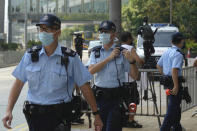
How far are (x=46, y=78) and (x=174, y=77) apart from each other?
2.97 metres

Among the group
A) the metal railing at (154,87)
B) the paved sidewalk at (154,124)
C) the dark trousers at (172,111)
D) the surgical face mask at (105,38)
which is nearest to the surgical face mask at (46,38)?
the surgical face mask at (105,38)

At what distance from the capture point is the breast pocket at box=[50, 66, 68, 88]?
496cm

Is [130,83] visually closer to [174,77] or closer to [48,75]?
[174,77]

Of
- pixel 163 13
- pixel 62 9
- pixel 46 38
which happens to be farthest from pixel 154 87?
pixel 62 9

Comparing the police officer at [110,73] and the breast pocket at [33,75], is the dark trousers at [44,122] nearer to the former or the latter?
the breast pocket at [33,75]

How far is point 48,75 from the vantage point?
4.96 metres

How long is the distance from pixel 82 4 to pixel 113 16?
81.9m

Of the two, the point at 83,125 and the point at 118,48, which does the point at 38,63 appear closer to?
the point at 118,48

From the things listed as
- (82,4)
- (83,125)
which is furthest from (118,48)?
(82,4)

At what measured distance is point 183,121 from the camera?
425 inches

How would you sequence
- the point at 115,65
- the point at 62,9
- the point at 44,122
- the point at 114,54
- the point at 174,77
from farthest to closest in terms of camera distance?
1. the point at 62,9
2. the point at 174,77
3. the point at 115,65
4. the point at 114,54
5. the point at 44,122

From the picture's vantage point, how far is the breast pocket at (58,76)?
16.3 ft

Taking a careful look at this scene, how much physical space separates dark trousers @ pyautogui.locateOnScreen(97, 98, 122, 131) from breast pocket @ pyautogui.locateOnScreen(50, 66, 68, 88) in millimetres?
1459

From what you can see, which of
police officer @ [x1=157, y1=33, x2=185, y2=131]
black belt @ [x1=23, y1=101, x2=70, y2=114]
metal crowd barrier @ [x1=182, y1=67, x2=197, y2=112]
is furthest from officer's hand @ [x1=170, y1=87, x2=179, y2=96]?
metal crowd barrier @ [x1=182, y1=67, x2=197, y2=112]
